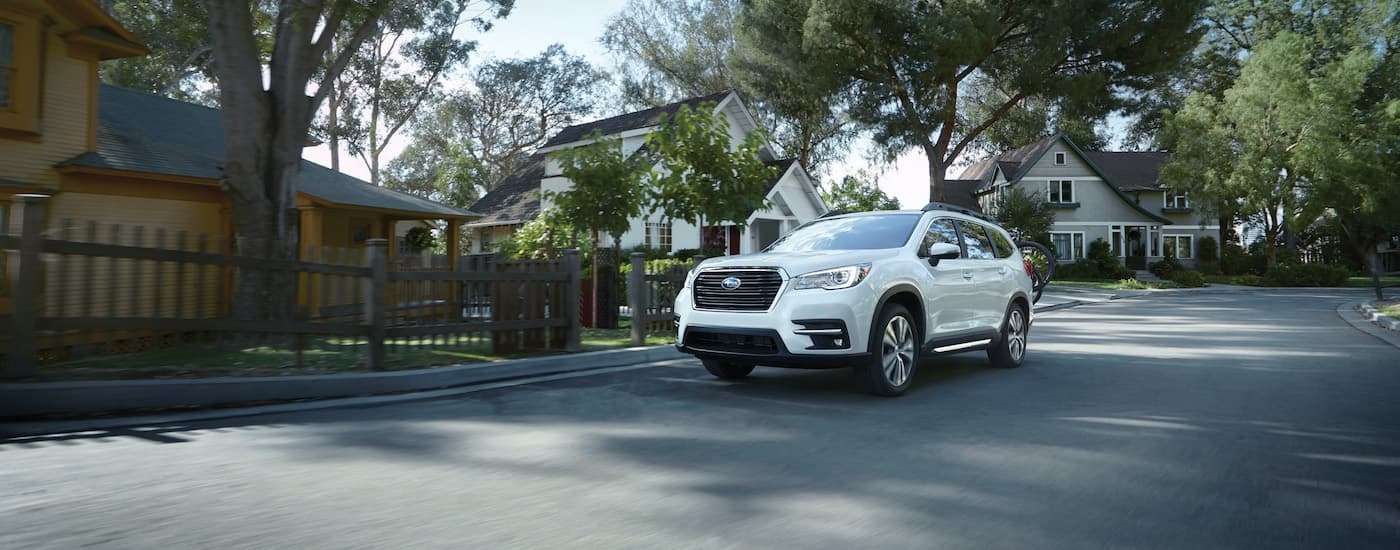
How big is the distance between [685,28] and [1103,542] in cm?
4074

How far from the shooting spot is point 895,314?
23.2 ft

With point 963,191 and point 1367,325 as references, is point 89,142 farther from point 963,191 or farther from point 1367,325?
point 963,191

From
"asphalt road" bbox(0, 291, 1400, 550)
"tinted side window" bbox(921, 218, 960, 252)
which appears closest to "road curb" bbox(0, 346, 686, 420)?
"asphalt road" bbox(0, 291, 1400, 550)

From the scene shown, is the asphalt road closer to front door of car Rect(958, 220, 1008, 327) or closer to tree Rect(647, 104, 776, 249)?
front door of car Rect(958, 220, 1008, 327)

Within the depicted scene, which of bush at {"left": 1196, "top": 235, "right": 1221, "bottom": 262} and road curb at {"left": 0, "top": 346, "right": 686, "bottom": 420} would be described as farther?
bush at {"left": 1196, "top": 235, "right": 1221, "bottom": 262}

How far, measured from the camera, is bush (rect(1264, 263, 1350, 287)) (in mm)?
38812

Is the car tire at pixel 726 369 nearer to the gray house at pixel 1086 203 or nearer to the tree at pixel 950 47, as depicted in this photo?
the tree at pixel 950 47

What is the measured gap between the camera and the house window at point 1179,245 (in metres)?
51.5

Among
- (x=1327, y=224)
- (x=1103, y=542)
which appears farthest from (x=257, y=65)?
(x=1327, y=224)

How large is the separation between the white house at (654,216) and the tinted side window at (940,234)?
2129 centimetres

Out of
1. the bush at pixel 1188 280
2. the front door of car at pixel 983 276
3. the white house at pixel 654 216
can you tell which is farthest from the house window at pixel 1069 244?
the front door of car at pixel 983 276

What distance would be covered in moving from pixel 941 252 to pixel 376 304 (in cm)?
535

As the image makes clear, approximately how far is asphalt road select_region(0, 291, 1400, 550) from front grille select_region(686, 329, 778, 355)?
0.42 m

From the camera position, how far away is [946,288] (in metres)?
7.90
